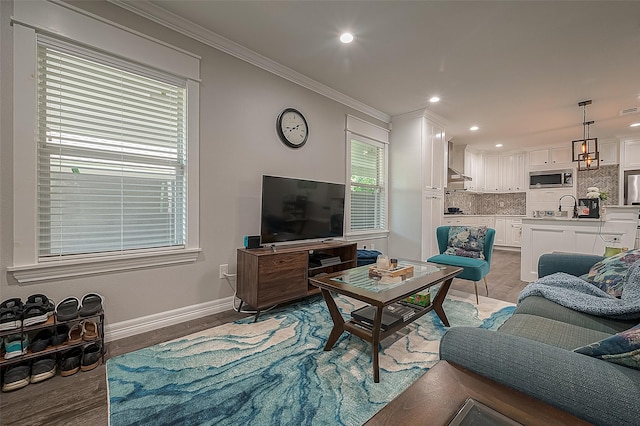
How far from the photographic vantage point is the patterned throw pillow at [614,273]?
161 cm

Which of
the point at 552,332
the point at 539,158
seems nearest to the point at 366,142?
the point at 552,332

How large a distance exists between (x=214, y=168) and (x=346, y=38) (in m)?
1.75

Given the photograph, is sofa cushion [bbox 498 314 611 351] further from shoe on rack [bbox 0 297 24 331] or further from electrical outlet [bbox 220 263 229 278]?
shoe on rack [bbox 0 297 24 331]

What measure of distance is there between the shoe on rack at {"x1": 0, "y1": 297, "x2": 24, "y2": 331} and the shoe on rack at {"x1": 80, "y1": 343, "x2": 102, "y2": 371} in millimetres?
389

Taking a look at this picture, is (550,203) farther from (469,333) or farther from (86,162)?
(86,162)

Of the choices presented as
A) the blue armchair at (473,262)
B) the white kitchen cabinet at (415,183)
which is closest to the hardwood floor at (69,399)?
the blue armchair at (473,262)

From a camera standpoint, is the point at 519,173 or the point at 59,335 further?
the point at 519,173

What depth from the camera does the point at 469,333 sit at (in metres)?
0.92

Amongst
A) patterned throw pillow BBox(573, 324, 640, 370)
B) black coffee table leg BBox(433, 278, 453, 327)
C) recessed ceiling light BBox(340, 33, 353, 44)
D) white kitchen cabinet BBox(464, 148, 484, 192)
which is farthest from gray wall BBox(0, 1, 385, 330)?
white kitchen cabinet BBox(464, 148, 484, 192)

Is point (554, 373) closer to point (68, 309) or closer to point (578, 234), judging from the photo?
point (68, 309)

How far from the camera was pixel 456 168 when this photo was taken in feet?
20.4

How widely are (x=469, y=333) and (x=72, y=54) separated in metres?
2.91

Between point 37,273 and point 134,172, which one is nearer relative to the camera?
point 37,273

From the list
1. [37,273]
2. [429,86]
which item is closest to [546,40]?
[429,86]
